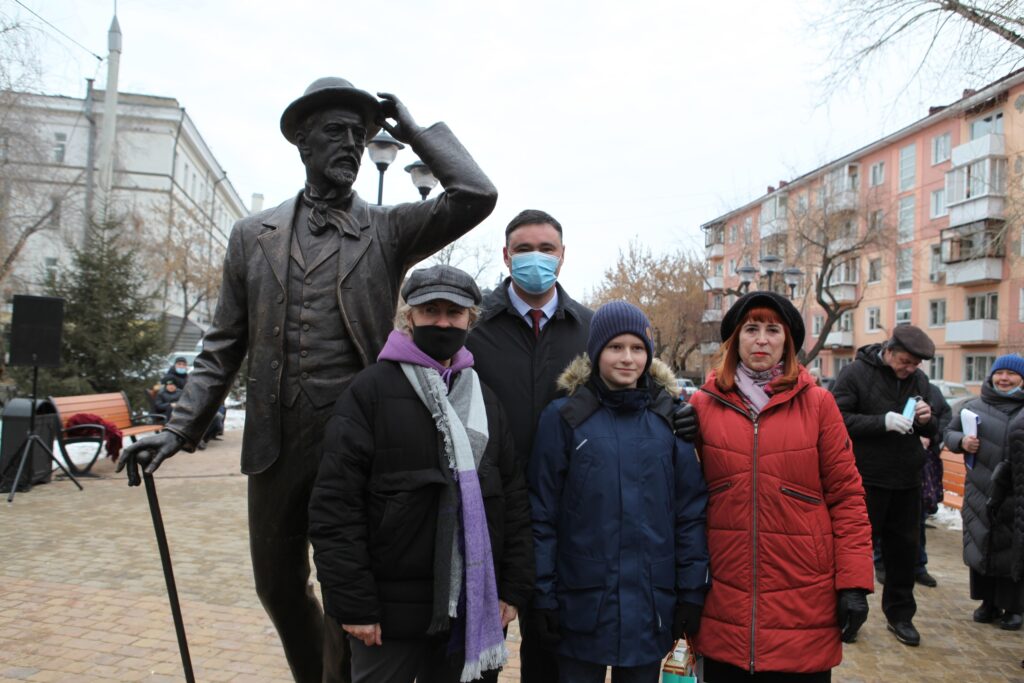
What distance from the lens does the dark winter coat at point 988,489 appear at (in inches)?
207

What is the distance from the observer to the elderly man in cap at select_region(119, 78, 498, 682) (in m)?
2.55

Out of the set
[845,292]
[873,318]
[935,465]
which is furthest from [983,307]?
[935,465]

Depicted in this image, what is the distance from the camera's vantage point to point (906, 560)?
16.5 ft

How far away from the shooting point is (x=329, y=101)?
2562 mm

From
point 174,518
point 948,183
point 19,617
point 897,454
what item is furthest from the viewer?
point 948,183

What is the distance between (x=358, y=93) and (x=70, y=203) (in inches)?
929

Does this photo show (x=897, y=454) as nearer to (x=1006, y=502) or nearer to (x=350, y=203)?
(x=1006, y=502)

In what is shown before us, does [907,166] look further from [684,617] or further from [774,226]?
[684,617]

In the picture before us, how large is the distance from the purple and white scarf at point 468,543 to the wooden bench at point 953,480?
28.1ft

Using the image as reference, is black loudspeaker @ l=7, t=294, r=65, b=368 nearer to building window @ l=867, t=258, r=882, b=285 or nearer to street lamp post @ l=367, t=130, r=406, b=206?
street lamp post @ l=367, t=130, r=406, b=206

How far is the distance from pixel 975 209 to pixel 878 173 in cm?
837

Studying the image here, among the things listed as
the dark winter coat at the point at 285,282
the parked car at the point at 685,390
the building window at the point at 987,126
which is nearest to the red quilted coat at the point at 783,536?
the parked car at the point at 685,390

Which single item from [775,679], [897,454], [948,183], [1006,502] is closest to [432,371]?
[775,679]

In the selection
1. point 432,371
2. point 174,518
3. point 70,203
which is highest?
point 70,203
